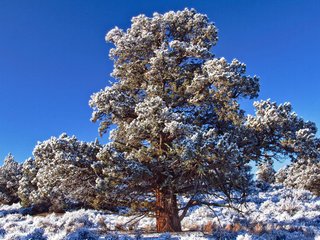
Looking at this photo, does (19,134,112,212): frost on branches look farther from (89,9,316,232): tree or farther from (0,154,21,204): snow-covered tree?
(0,154,21,204): snow-covered tree

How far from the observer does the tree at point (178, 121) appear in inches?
450

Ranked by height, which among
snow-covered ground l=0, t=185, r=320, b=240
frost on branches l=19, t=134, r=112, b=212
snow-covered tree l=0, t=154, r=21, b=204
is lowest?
snow-covered ground l=0, t=185, r=320, b=240

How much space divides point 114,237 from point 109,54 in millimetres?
8495

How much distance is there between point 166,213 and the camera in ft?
44.6

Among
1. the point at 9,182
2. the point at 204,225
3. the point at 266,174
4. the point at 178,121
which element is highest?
the point at 266,174

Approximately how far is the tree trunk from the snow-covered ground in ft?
2.04

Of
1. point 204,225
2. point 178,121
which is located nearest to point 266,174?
point 204,225

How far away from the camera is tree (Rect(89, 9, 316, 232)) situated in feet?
37.5

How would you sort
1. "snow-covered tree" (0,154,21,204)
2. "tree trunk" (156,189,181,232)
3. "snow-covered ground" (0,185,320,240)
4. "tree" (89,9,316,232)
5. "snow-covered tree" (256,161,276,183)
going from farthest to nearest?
1. "snow-covered tree" (256,161,276,183)
2. "snow-covered tree" (0,154,21,204)
3. "tree trunk" (156,189,181,232)
4. "snow-covered ground" (0,185,320,240)
5. "tree" (89,9,316,232)

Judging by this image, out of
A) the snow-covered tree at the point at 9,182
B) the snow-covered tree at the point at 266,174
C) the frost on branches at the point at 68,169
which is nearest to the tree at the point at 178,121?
the frost on branches at the point at 68,169

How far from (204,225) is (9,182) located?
2966cm

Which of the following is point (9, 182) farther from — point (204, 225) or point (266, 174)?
point (266, 174)

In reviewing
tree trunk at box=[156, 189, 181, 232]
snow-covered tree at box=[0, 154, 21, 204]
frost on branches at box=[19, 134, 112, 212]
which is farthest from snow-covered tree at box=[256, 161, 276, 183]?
frost on branches at box=[19, 134, 112, 212]

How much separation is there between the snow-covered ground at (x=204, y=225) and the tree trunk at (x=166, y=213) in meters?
0.62
